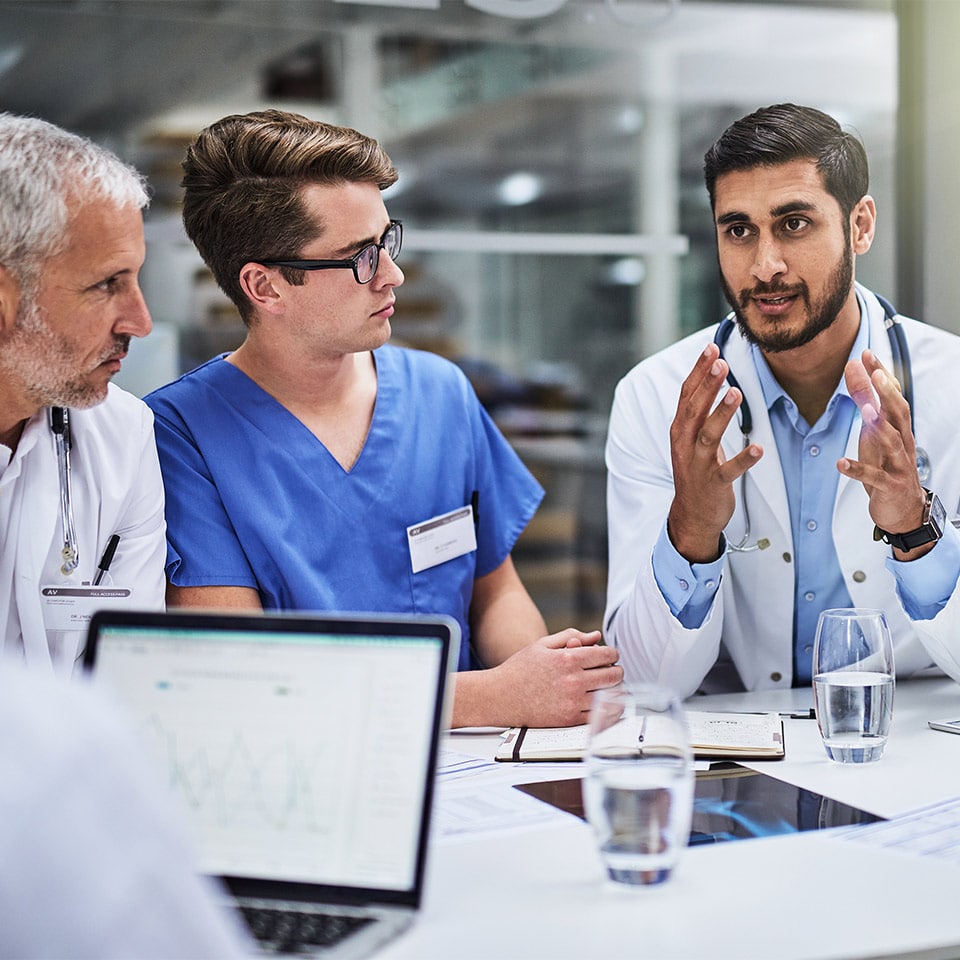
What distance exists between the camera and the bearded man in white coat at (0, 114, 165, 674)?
159 centimetres

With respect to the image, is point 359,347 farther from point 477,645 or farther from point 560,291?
point 560,291

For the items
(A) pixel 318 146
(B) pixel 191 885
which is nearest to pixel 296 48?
(A) pixel 318 146

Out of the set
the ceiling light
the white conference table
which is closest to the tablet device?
the white conference table

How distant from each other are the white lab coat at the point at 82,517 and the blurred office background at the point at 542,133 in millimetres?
1238

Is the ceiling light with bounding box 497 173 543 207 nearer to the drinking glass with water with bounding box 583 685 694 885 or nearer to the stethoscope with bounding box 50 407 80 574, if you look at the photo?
the stethoscope with bounding box 50 407 80 574

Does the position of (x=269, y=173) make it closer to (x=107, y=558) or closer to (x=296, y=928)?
(x=107, y=558)

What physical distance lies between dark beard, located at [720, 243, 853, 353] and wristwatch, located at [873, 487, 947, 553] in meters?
0.43

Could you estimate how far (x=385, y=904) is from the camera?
1014 mm

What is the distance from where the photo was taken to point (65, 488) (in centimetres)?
172

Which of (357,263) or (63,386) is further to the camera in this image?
(357,263)

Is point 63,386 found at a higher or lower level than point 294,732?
higher

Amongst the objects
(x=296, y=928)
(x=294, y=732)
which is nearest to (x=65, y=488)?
(x=294, y=732)

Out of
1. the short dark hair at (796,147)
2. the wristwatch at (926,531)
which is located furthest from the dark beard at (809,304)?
the wristwatch at (926,531)

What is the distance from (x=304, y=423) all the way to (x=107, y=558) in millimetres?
440
